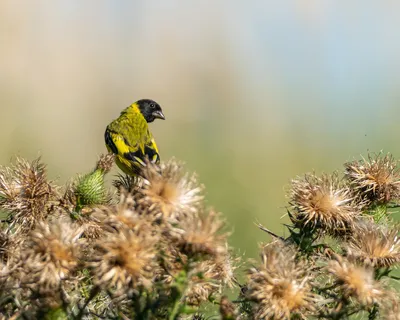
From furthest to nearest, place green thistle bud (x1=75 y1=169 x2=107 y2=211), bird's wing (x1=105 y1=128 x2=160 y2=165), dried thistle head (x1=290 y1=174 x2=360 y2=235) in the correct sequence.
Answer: bird's wing (x1=105 y1=128 x2=160 y2=165) < green thistle bud (x1=75 y1=169 x2=107 y2=211) < dried thistle head (x1=290 y1=174 x2=360 y2=235)

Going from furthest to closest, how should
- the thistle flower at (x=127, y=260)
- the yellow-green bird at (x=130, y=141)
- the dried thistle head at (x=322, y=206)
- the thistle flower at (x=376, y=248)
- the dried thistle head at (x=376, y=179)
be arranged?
1. the yellow-green bird at (x=130, y=141)
2. the dried thistle head at (x=376, y=179)
3. the dried thistle head at (x=322, y=206)
4. the thistle flower at (x=376, y=248)
5. the thistle flower at (x=127, y=260)

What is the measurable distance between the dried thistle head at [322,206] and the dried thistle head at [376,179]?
38cm

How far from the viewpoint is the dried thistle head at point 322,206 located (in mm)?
3814

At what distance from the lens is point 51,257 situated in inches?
111

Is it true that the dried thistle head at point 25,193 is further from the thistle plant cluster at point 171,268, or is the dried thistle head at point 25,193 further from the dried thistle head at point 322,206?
the dried thistle head at point 322,206

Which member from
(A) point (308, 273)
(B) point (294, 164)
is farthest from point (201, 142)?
(A) point (308, 273)

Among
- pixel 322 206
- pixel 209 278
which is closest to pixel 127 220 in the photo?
pixel 209 278

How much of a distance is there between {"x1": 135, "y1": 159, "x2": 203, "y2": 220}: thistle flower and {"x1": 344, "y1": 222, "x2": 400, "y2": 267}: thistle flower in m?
0.75

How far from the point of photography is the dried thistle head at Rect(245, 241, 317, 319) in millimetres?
2916

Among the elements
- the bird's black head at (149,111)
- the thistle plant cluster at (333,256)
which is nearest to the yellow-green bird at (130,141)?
the bird's black head at (149,111)

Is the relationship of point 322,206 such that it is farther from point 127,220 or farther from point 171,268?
point 127,220

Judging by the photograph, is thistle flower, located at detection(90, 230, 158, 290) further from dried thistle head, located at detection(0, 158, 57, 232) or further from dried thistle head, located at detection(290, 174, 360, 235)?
dried thistle head, located at detection(290, 174, 360, 235)

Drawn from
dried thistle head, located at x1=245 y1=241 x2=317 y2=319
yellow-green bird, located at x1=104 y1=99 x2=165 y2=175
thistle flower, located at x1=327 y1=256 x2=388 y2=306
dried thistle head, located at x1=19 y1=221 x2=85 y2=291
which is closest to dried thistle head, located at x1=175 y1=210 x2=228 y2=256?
dried thistle head, located at x1=245 y1=241 x2=317 y2=319

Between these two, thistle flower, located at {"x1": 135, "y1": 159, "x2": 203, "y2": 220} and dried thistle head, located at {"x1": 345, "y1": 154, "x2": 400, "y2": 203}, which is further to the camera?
dried thistle head, located at {"x1": 345, "y1": 154, "x2": 400, "y2": 203}
